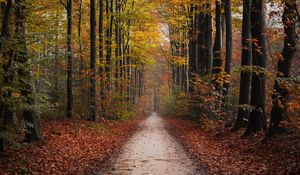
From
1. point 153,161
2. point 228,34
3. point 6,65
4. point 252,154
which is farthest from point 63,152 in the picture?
point 228,34

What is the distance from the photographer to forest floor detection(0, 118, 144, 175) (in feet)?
30.1

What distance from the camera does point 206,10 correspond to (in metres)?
19.2

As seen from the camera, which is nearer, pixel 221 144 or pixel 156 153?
pixel 156 153

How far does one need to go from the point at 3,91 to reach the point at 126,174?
384cm

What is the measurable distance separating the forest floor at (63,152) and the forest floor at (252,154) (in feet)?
11.6

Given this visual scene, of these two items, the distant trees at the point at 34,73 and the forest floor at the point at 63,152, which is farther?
the forest floor at the point at 63,152

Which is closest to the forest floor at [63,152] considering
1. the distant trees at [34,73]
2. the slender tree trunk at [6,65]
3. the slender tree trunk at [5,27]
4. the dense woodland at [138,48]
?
the dense woodland at [138,48]

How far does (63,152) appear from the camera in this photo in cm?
1177

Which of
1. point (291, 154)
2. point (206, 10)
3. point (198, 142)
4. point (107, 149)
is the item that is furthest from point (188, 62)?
point (291, 154)

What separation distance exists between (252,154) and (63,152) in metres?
6.30

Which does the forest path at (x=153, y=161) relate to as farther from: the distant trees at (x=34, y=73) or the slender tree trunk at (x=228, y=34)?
the slender tree trunk at (x=228, y=34)

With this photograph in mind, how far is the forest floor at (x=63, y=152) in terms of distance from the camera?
9188 millimetres

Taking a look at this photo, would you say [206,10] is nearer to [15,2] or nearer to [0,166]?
[15,2]

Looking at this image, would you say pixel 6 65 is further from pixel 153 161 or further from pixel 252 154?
pixel 252 154
